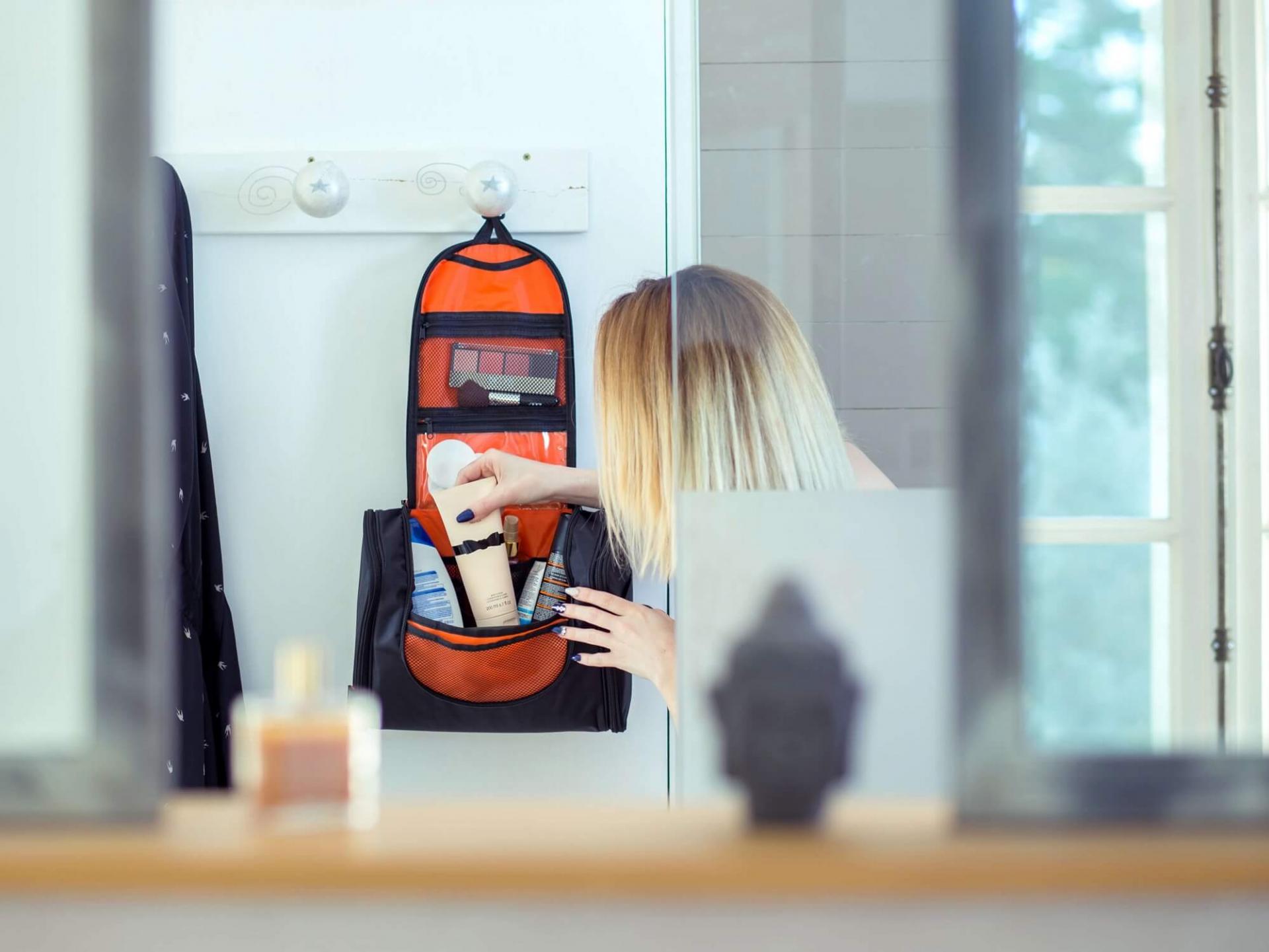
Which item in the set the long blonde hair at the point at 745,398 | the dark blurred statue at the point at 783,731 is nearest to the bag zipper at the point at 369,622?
the long blonde hair at the point at 745,398

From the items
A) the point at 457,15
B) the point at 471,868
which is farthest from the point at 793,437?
the point at 457,15

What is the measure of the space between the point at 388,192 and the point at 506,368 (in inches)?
13.9

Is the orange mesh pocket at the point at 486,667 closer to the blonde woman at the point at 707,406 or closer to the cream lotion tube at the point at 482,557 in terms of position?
the cream lotion tube at the point at 482,557

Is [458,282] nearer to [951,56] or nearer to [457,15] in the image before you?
[457,15]

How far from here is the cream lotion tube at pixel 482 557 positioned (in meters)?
1.70

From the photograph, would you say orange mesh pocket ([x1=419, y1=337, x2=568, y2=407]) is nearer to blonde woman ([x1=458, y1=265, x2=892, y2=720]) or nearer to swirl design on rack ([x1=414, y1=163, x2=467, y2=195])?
swirl design on rack ([x1=414, y1=163, x2=467, y2=195])

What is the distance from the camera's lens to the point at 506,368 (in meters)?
1.77

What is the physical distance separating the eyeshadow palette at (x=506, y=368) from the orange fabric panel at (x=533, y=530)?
0.61 feet

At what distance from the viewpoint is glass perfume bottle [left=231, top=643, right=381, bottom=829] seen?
0.53m

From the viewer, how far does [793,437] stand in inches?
32.4

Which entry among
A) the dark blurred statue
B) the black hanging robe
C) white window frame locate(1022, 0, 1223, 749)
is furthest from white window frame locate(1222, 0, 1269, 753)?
the black hanging robe

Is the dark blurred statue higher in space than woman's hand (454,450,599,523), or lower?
lower

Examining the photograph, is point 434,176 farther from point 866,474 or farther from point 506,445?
point 866,474

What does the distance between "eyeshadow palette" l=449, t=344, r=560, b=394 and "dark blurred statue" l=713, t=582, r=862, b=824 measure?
49.6 inches
